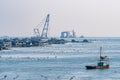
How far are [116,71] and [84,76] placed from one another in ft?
27.4

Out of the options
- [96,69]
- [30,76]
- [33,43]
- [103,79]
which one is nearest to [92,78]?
[103,79]

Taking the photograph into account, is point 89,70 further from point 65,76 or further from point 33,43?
point 33,43

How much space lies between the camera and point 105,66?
211 feet

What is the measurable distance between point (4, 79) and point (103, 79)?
390 inches

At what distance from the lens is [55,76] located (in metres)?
52.7

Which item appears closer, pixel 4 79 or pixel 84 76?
pixel 4 79

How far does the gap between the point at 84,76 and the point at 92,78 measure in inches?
69.2

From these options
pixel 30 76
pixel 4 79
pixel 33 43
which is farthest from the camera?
pixel 33 43

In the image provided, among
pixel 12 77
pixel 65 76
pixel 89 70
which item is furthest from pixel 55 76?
pixel 89 70

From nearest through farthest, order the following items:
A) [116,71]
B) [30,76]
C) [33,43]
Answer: [30,76], [116,71], [33,43]

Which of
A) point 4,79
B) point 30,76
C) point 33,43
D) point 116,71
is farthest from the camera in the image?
point 33,43

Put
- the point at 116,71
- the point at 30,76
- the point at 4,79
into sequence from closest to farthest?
the point at 4,79, the point at 30,76, the point at 116,71

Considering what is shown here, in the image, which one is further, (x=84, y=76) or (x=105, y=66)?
(x=105, y=66)

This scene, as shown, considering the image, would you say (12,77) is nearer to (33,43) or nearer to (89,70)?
(89,70)
